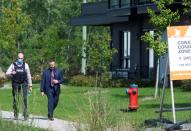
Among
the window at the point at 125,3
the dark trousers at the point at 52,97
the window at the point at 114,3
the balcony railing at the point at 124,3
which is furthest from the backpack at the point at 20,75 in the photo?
the window at the point at 114,3

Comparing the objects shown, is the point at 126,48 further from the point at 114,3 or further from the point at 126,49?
the point at 114,3

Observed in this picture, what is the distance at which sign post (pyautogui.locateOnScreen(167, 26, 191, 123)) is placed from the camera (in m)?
14.0

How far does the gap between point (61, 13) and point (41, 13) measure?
227cm

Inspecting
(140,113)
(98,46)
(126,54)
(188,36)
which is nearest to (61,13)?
(126,54)

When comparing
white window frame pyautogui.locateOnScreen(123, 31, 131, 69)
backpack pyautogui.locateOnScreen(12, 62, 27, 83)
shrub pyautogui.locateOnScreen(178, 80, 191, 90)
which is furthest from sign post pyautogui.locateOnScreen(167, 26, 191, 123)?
white window frame pyautogui.locateOnScreen(123, 31, 131, 69)

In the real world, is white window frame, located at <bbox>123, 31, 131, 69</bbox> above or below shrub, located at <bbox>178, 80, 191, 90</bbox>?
above

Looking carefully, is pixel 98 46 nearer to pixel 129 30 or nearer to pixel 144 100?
pixel 129 30

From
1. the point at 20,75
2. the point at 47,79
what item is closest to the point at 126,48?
the point at 47,79

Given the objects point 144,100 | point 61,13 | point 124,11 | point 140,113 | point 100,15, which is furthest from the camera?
point 61,13

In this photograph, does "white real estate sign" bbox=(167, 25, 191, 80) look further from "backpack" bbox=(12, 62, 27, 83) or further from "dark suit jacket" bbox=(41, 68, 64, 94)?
"backpack" bbox=(12, 62, 27, 83)

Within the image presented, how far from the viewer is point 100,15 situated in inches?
1642

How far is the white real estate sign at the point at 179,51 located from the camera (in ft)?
46.1

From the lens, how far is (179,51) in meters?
14.1

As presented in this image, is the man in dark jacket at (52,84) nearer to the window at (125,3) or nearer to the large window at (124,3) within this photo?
the large window at (124,3)
